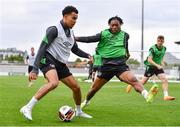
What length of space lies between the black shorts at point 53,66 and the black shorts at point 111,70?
1.57 m

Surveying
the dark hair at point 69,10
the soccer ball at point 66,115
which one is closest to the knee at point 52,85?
the soccer ball at point 66,115

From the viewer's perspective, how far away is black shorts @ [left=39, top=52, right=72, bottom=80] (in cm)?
1027

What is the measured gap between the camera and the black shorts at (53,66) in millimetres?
10266

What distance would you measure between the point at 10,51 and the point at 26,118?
11604 centimetres

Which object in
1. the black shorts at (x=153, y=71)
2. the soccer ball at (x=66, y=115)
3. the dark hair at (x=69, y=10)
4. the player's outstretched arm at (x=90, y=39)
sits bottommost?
the black shorts at (x=153, y=71)

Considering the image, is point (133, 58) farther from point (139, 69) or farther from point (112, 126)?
point (112, 126)

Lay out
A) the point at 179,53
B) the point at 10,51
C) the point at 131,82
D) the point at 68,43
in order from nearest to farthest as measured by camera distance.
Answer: the point at 68,43 < the point at 131,82 < the point at 179,53 < the point at 10,51

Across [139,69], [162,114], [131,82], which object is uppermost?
[131,82]

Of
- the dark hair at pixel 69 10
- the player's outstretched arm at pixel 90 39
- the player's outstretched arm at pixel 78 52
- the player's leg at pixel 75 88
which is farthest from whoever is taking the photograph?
the player's outstretched arm at pixel 90 39

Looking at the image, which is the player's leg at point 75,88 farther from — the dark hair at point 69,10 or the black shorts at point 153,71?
Result: the black shorts at point 153,71

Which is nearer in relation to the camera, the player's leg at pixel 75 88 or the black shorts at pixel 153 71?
the player's leg at pixel 75 88

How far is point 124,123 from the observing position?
10164 millimetres

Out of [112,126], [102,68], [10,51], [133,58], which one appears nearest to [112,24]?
[102,68]

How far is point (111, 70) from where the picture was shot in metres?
11.8
